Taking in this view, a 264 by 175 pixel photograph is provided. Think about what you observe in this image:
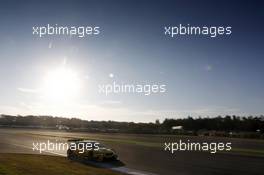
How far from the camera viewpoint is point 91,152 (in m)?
26.8

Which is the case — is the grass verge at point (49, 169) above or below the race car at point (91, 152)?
below

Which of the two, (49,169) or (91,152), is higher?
(91,152)

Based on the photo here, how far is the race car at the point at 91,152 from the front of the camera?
26.1m

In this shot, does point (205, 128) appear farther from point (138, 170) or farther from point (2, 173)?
point (2, 173)

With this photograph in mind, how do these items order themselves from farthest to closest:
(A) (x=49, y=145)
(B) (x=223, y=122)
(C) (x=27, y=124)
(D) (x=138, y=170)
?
1. (C) (x=27, y=124)
2. (B) (x=223, y=122)
3. (A) (x=49, y=145)
4. (D) (x=138, y=170)

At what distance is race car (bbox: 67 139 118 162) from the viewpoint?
26109 millimetres

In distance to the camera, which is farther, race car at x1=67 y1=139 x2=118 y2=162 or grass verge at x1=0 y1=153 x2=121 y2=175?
race car at x1=67 y1=139 x2=118 y2=162

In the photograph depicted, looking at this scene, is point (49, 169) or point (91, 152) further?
point (91, 152)

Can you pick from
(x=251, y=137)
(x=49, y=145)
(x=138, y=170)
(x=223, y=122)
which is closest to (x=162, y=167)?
(x=138, y=170)

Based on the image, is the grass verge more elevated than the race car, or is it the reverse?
the race car

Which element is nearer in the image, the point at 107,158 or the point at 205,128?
the point at 107,158

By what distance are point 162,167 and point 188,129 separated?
166 feet

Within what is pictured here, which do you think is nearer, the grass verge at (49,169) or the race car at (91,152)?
the grass verge at (49,169)

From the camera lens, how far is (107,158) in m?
26.2
